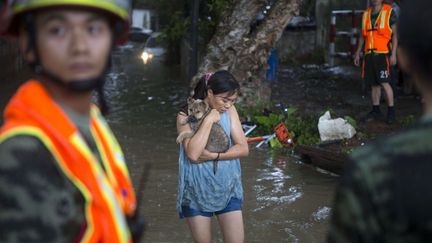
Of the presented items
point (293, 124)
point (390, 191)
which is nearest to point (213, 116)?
point (390, 191)

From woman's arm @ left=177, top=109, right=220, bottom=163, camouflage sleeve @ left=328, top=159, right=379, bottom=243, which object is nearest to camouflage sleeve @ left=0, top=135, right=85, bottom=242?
camouflage sleeve @ left=328, top=159, right=379, bottom=243

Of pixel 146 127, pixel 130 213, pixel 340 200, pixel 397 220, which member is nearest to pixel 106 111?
pixel 130 213

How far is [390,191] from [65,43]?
0.95 metres

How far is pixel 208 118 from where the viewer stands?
196 inches

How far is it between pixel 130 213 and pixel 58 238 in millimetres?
322

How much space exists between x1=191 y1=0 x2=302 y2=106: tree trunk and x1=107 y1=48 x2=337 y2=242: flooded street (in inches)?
52.9

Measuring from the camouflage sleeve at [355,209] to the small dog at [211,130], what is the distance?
3257mm

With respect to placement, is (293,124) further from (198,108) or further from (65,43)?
(65,43)

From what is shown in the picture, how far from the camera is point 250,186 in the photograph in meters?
8.19

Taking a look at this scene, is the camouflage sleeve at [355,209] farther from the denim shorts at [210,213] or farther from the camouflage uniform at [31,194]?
the denim shorts at [210,213]

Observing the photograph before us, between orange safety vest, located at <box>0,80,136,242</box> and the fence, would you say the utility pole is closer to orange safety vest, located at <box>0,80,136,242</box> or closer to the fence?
the fence

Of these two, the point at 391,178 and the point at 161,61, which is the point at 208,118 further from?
the point at 161,61

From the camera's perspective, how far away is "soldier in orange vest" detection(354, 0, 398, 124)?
9.73 meters

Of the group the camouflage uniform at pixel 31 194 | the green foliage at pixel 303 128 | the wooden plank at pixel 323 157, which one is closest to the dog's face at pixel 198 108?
the camouflage uniform at pixel 31 194
